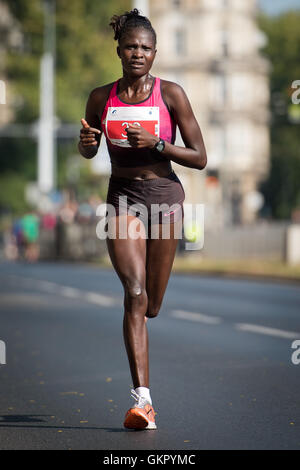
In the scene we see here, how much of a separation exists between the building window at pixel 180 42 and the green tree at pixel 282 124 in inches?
279

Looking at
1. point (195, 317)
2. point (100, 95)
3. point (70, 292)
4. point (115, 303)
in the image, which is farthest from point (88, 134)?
point (70, 292)

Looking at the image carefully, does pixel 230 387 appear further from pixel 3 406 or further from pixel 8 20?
pixel 8 20

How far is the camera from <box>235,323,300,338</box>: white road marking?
11.7m

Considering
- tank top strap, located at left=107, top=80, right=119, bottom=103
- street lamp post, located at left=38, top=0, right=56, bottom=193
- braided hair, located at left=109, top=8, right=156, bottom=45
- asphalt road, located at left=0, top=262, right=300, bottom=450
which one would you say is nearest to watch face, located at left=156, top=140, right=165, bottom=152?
tank top strap, located at left=107, top=80, right=119, bottom=103

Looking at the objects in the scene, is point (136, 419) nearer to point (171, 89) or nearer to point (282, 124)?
point (171, 89)

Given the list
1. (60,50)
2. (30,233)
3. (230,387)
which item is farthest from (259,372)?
(60,50)

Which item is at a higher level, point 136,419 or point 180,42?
point 180,42

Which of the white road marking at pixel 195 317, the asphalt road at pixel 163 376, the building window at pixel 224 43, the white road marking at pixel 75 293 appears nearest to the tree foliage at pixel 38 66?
the building window at pixel 224 43

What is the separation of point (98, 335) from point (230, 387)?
13.3 ft

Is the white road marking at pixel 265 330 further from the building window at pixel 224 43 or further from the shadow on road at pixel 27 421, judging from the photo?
the building window at pixel 224 43

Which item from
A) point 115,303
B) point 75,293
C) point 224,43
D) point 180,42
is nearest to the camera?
point 115,303

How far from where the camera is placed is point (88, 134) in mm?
6809

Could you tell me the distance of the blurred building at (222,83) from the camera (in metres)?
83.3

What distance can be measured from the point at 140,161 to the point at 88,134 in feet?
1.06
